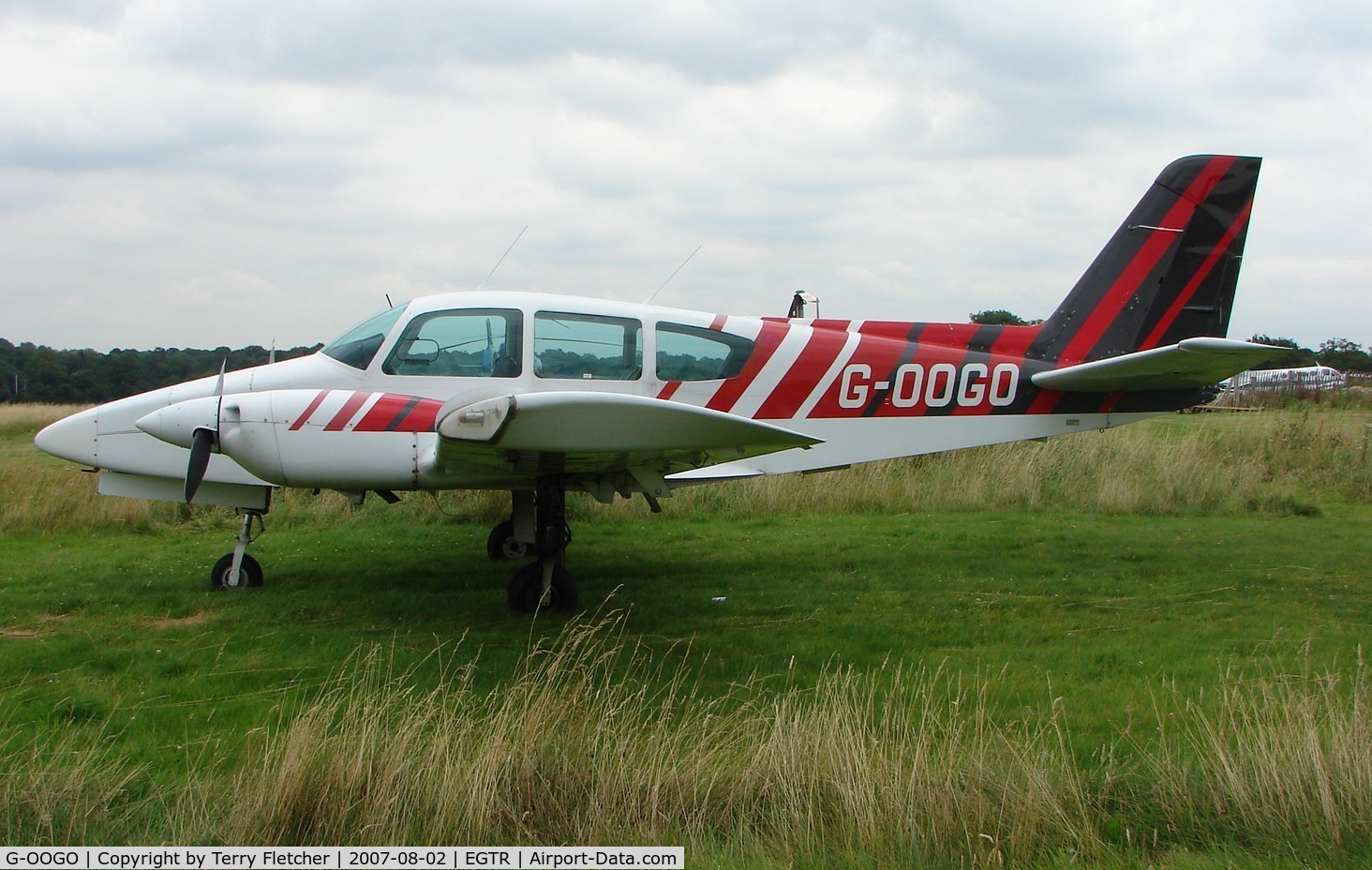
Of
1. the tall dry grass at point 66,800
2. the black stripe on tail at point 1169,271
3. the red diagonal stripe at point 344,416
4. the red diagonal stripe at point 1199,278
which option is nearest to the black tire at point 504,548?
the red diagonal stripe at point 344,416

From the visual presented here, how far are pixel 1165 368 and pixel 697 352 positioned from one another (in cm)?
396

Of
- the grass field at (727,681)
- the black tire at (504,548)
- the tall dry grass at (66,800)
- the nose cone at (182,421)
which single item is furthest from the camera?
the black tire at (504,548)

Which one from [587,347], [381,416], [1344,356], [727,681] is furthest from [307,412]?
[1344,356]

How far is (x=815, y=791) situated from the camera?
3.57 meters

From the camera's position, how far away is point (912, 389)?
26.7 ft

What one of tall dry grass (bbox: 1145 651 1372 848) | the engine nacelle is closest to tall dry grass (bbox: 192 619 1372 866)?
tall dry grass (bbox: 1145 651 1372 848)

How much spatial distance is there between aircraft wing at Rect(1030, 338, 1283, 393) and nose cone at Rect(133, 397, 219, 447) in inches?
263

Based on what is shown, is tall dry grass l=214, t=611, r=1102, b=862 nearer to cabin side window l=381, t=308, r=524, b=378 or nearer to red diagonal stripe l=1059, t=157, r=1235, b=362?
cabin side window l=381, t=308, r=524, b=378

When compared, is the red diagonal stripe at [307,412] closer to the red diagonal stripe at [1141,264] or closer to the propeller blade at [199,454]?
the propeller blade at [199,454]

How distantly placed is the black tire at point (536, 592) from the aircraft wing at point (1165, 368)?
453 centimetres

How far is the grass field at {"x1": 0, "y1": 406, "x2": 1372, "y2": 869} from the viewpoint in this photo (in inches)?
135

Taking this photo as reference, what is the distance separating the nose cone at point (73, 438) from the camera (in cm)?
738

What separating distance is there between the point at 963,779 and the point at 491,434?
3.08 m

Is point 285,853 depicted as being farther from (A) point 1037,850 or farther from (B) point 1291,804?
(B) point 1291,804
